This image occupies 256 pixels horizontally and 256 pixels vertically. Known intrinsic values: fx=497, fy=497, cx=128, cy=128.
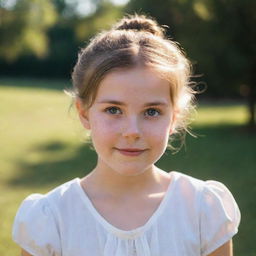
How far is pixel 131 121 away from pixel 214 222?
1.86 ft

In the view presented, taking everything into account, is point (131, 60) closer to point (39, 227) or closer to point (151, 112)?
point (151, 112)

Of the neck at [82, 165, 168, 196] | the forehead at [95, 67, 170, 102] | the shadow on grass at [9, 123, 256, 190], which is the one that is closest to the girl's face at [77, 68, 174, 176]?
the forehead at [95, 67, 170, 102]

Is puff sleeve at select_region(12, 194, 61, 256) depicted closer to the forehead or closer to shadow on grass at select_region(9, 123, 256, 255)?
the forehead

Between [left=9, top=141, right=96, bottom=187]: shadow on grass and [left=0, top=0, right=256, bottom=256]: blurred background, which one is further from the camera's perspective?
[left=9, top=141, right=96, bottom=187]: shadow on grass

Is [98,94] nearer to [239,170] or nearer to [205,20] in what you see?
[239,170]

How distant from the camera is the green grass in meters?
4.74

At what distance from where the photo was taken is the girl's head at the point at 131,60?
6.63 ft

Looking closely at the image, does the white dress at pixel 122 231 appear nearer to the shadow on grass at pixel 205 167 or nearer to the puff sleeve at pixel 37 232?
the puff sleeve at pixel 37 232

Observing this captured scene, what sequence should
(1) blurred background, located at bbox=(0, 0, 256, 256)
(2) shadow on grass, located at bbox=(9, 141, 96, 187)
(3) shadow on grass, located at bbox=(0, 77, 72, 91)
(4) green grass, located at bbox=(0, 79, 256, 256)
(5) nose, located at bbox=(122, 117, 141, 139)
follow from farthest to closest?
(3) shadow on grass, located at bbox=(0, 77, 72, 91), (2) shadow on grass, located at bbox=(9, 141, 96, 187), (1) blurred background, located at bbox=(0, 0, 256, 256), (4) green grass, located at bbox=(0, 79, 256, 256), (5) nose, located at bbox=(122, 117, 141, 139)

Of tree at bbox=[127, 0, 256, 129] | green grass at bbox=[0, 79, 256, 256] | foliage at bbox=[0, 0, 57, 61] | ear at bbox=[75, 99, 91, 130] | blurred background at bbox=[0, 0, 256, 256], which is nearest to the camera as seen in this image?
ear at bbox=[75, 99, 91, 130]

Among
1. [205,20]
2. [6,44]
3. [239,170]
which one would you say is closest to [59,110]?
[205,20]

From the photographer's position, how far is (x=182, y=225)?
2064 millimetres

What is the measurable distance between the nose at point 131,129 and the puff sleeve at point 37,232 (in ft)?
1.53

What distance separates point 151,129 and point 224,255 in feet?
2.17
